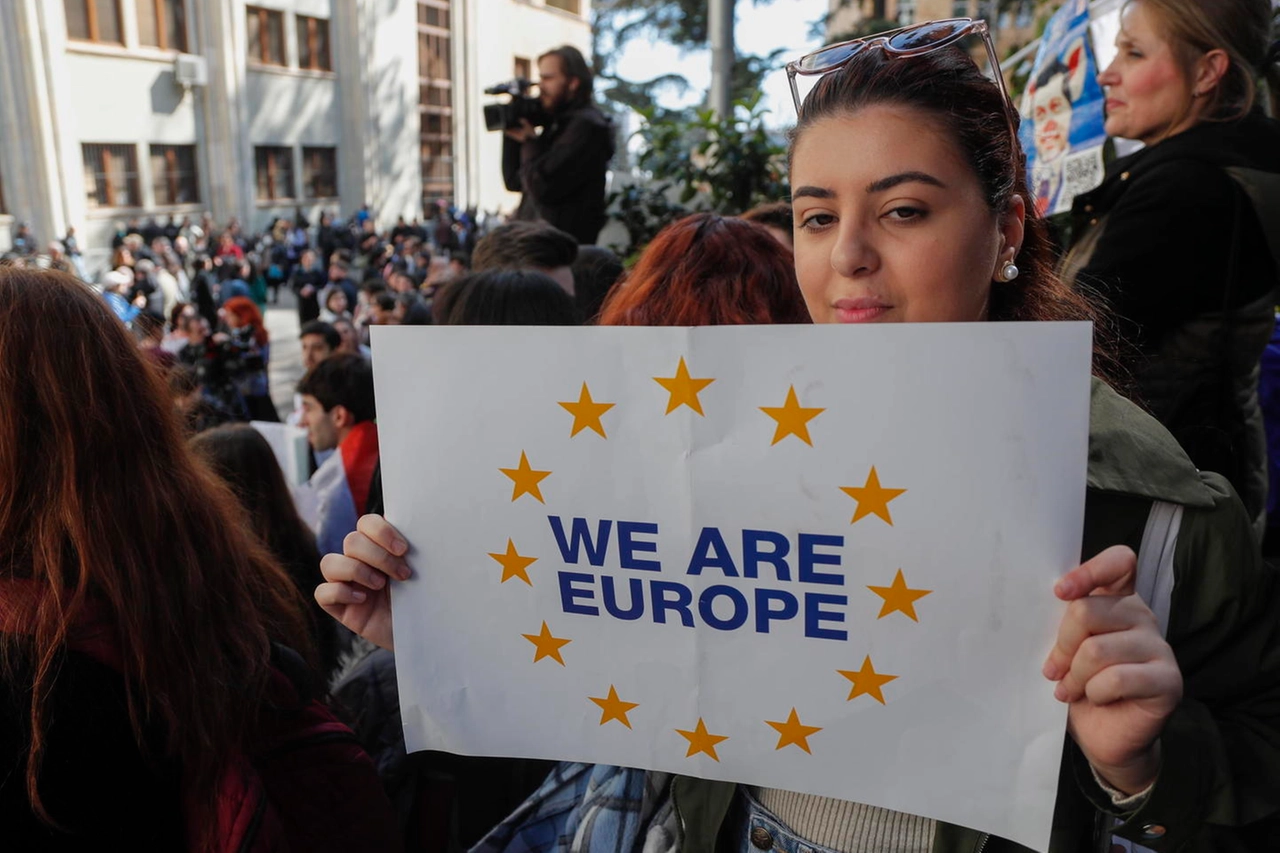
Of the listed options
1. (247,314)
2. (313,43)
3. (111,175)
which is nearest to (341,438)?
(247,314)

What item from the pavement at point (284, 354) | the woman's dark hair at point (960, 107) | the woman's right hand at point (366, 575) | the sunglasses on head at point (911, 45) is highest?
the sunglasses on head at point (911, 45)

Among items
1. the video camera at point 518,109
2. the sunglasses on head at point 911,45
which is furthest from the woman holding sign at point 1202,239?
the video camera at point 518,109

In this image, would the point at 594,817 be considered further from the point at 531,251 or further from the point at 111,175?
the point at 111,175

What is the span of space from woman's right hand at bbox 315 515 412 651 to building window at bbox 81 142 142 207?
28.5 metres

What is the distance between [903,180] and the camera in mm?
1084

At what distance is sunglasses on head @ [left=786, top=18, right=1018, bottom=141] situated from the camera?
3.86 ft

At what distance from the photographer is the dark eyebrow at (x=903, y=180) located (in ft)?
3.55

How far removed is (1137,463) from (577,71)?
4.29m

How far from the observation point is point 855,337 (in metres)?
0.96

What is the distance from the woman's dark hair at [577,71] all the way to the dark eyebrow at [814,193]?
12.9ft

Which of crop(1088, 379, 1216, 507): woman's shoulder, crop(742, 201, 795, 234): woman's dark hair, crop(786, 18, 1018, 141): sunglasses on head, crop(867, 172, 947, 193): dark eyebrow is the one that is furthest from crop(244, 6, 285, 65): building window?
crop(1088, 379, 1216, 507): woman's shoulder

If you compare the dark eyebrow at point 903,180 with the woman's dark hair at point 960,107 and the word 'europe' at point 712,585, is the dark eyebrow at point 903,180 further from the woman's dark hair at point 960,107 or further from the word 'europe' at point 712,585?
the word 'europe' at point 712,585

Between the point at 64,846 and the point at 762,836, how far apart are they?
858mm

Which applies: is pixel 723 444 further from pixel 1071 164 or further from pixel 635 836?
pixel 1071 164
